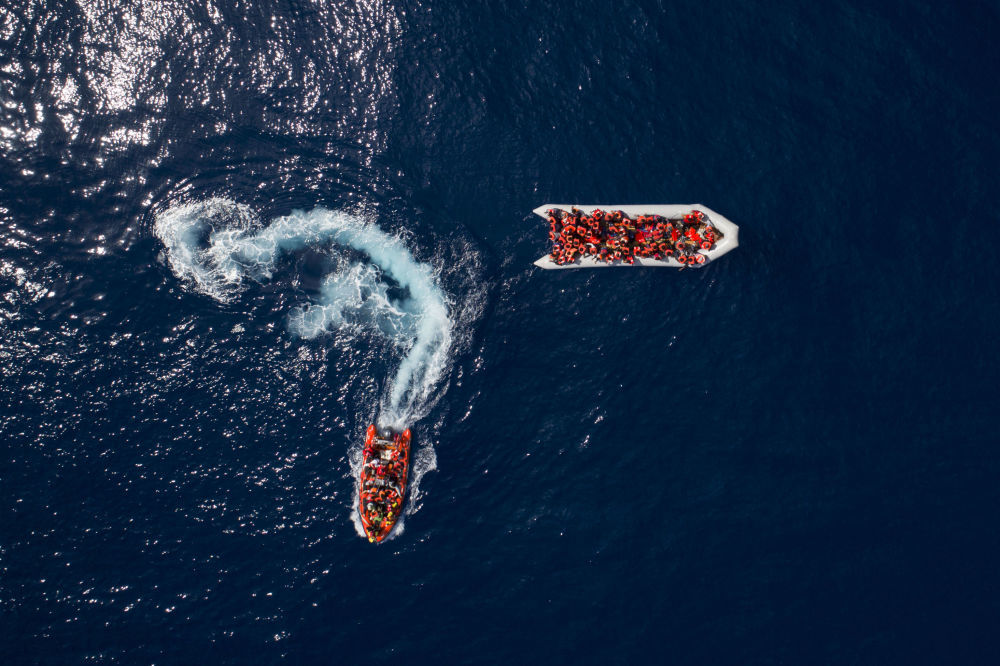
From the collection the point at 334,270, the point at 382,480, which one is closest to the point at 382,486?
the point at 382,480

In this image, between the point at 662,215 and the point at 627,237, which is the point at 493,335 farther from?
the point at 662,215

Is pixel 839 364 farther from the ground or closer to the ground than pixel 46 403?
closer to the ground

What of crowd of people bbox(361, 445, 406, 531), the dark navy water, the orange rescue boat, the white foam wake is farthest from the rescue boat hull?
crowd of people bbox(361, 445, 406, 531)

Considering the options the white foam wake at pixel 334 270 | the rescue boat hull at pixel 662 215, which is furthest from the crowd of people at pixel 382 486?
the rescue boat hull at pixel 662 215

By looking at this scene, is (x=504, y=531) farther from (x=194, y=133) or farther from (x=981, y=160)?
(x=981, y=160)

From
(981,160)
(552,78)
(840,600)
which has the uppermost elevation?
(552,78)

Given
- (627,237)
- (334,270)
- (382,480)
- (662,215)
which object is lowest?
(382,480)

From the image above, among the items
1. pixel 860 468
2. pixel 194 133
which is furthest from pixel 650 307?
pixel 194 133
